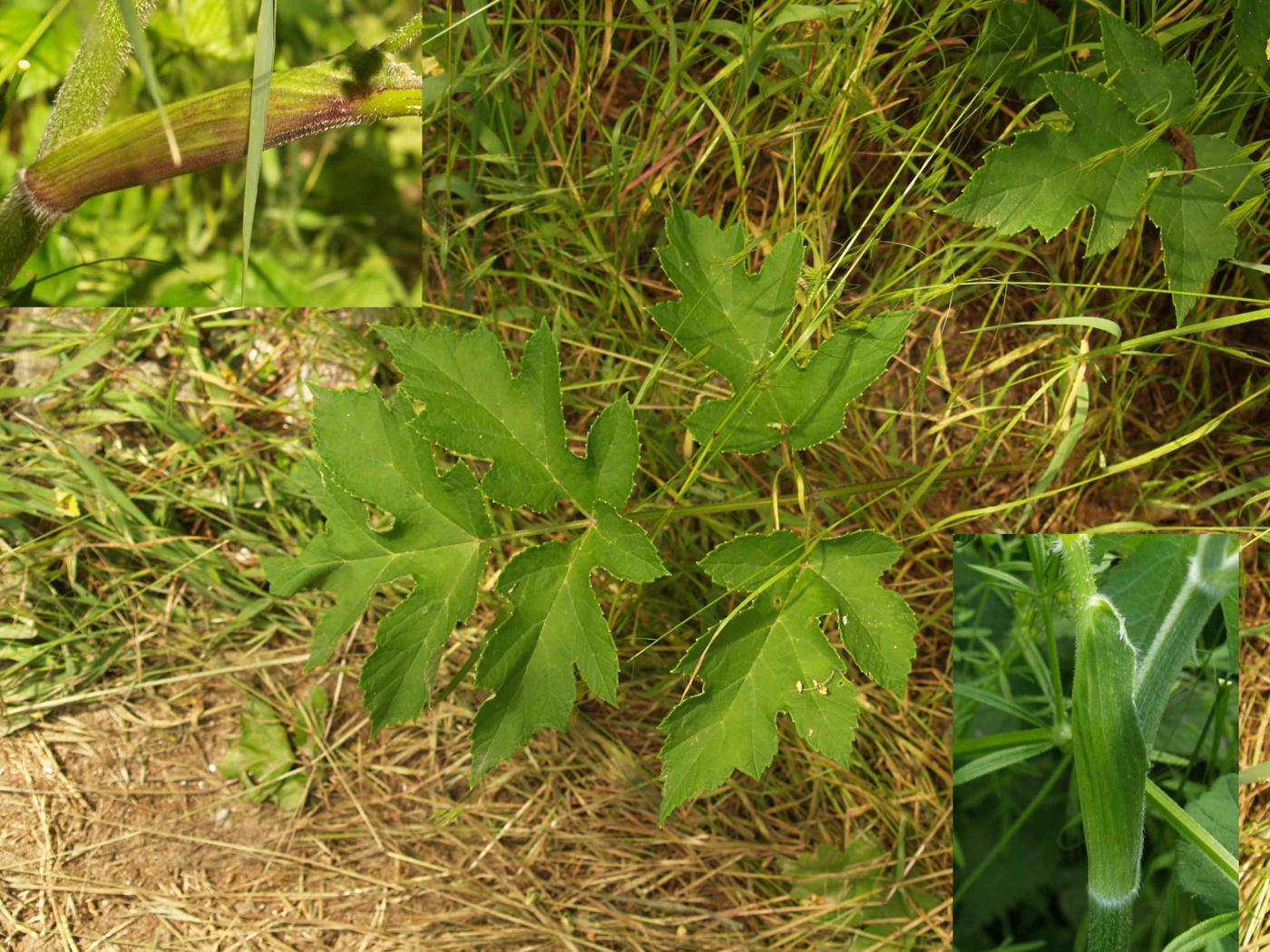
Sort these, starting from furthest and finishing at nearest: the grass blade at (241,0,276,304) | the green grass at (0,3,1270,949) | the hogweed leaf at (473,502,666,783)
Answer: the green grass at (0,3,1270,949) < the grass blade at (241,0,276,304) < the hogweed leaf at (473,502,666,783)

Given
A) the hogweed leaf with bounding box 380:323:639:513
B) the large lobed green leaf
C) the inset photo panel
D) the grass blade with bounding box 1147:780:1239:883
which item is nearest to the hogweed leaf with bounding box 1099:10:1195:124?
the large lobed green leaf

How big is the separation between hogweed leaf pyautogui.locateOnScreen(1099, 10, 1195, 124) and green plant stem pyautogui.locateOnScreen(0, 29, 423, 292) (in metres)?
0.97

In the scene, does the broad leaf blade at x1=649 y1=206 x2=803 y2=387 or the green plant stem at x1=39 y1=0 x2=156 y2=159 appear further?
the green plant stem at x1=39 y1=0 x2=156 y2=159

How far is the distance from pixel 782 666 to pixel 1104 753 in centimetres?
50

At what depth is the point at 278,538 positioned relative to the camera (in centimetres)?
157

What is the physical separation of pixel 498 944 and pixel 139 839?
0.56 meters

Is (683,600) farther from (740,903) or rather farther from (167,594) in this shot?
(167,594)

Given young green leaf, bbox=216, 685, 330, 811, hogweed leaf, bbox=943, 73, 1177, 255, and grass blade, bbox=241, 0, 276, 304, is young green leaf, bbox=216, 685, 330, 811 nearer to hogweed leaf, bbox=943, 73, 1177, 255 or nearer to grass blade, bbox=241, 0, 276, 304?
grass blade, bbox=241, 0, 276, 304

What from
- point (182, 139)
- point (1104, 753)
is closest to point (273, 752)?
point (182, 139)

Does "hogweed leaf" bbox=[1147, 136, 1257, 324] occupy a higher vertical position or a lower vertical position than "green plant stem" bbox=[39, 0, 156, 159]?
lower

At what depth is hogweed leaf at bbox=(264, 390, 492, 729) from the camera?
127 cm

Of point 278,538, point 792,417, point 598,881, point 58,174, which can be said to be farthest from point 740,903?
point 58,174

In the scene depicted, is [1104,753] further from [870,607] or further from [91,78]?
[91,78]

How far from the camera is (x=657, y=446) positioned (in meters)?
1.52
